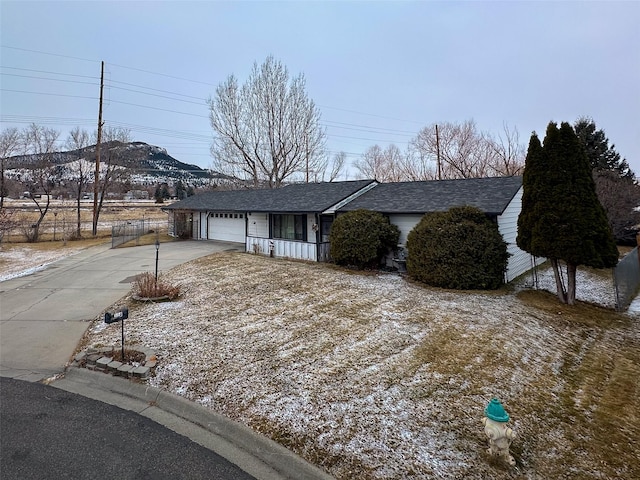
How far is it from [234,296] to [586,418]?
733cm

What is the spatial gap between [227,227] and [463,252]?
1573 centimetres

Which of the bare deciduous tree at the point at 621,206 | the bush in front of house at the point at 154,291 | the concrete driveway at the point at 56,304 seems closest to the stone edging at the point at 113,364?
the concrete driveway at the point at 56,304

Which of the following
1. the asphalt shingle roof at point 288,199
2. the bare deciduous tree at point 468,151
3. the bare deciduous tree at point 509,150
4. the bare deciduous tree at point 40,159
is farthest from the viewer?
the bare deciduous tree at point 468,151

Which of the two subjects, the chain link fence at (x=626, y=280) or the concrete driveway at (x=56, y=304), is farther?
the chain link fence at (x=626, y=280)

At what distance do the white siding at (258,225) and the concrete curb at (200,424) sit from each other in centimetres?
1291

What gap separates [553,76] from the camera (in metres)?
17.6

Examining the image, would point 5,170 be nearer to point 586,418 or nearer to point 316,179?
point 316,179

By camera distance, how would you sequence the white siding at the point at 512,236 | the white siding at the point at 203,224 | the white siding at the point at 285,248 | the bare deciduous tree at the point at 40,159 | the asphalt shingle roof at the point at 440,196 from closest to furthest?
the white siding at the point at 512,236, the asphalt shingle roof at the point at 440,196, the white siding at the point at 285,248, the white siding at the point at 203,224, the bare deciduous tree at the point at 40,159

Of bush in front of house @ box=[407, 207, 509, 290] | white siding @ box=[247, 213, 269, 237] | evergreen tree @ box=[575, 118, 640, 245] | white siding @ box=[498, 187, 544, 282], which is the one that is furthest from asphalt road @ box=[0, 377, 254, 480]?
evergreen tree @ box=[575, 118, 640, 245]

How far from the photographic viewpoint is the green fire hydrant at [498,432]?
2785mm

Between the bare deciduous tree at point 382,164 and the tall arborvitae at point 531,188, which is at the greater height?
the bare deciduous tree at point 382,164

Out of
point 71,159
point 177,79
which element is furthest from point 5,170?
point 177,79

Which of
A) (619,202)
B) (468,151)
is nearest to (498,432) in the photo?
(619,202)

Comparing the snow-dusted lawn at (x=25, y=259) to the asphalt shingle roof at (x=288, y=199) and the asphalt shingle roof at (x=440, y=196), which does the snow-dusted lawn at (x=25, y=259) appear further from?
the asphalt shingle roof at (x=440, y=196)
